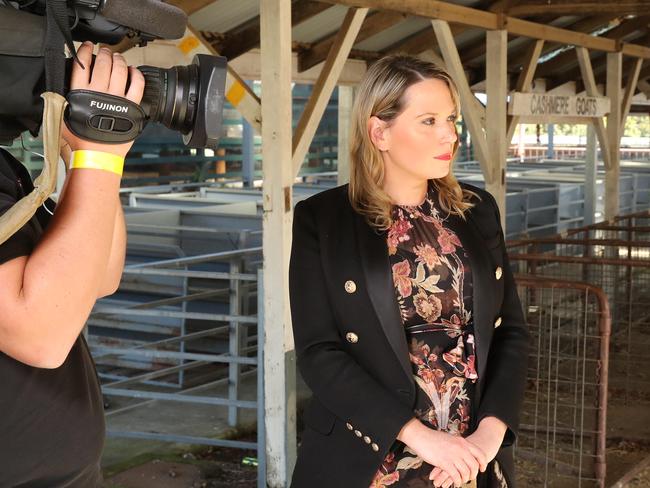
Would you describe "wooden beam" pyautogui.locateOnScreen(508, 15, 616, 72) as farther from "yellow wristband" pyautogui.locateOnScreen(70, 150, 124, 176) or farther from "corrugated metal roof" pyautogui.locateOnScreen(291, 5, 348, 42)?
"yellow wristband" pyautogui.locateOnScreen(70, 150, 124, 176)

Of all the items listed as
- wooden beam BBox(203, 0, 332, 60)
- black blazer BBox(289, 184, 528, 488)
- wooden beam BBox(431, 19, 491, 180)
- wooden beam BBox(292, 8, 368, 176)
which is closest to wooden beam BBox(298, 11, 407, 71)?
wooden beam BBox(431, 19, 491, 180)

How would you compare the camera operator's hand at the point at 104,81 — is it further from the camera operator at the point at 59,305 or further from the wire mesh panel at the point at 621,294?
the wire mesh panel at the point at 621,294

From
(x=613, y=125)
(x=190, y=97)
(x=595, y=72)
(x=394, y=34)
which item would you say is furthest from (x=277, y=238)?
(x=595, y=72)

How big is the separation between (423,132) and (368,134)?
0.36ft

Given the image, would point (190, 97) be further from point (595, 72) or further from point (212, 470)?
point (595, 72)

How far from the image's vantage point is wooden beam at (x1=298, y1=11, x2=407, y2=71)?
6176 mm

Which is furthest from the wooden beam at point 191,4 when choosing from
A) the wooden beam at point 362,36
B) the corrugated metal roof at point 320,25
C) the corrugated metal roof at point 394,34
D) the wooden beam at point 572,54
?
the wooden beam at point 572,54

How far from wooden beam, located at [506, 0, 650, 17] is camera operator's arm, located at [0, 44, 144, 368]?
5.80m

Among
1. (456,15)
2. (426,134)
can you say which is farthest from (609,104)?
(426,134)

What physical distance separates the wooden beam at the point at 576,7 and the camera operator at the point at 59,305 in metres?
5.76

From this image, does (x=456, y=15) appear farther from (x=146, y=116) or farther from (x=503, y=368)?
(x=146, y=116)

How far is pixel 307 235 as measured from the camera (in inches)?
74.0

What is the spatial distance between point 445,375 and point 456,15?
4.46 m

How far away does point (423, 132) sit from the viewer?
1.89 metres
